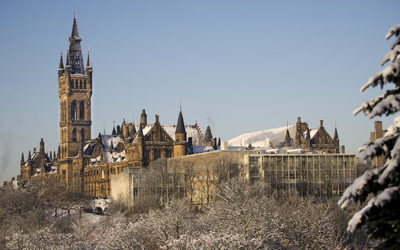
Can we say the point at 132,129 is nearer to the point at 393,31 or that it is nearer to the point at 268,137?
the point at 268,137

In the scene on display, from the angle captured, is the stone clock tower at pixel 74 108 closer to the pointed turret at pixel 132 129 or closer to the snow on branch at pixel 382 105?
the pointed turret at pixel 132 129

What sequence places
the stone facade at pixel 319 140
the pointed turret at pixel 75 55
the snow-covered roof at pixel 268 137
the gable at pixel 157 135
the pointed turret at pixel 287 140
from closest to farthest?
the gable at pixel 157 135 < the stone facade at pixel 319 140 < the pointed turret at pixel 287 140 < the snow-covered roof at pixel 268 137 < the pointed turret at pixel 75 55

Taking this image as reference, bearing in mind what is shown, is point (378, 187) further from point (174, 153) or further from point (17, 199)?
point (174, 153)

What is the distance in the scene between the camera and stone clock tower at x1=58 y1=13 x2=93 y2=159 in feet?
623

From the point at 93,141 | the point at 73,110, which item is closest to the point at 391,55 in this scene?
the point at 93,141

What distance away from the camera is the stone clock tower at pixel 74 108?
19000 cm

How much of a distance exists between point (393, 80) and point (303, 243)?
41513mm

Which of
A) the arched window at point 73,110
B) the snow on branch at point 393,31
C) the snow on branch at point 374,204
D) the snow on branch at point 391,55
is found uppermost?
the arched window at point 73,110

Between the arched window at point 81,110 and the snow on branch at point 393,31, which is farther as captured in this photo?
the arched window at point 81,110

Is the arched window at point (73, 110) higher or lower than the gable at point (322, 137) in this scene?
higher

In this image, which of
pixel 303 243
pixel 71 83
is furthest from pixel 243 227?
pixel 71 83

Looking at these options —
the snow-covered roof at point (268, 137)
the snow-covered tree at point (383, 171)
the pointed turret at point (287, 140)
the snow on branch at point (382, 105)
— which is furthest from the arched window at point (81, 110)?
the snow on branch at point (382, 105)

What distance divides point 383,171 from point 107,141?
162251 mm

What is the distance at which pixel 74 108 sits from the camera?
192000mm
